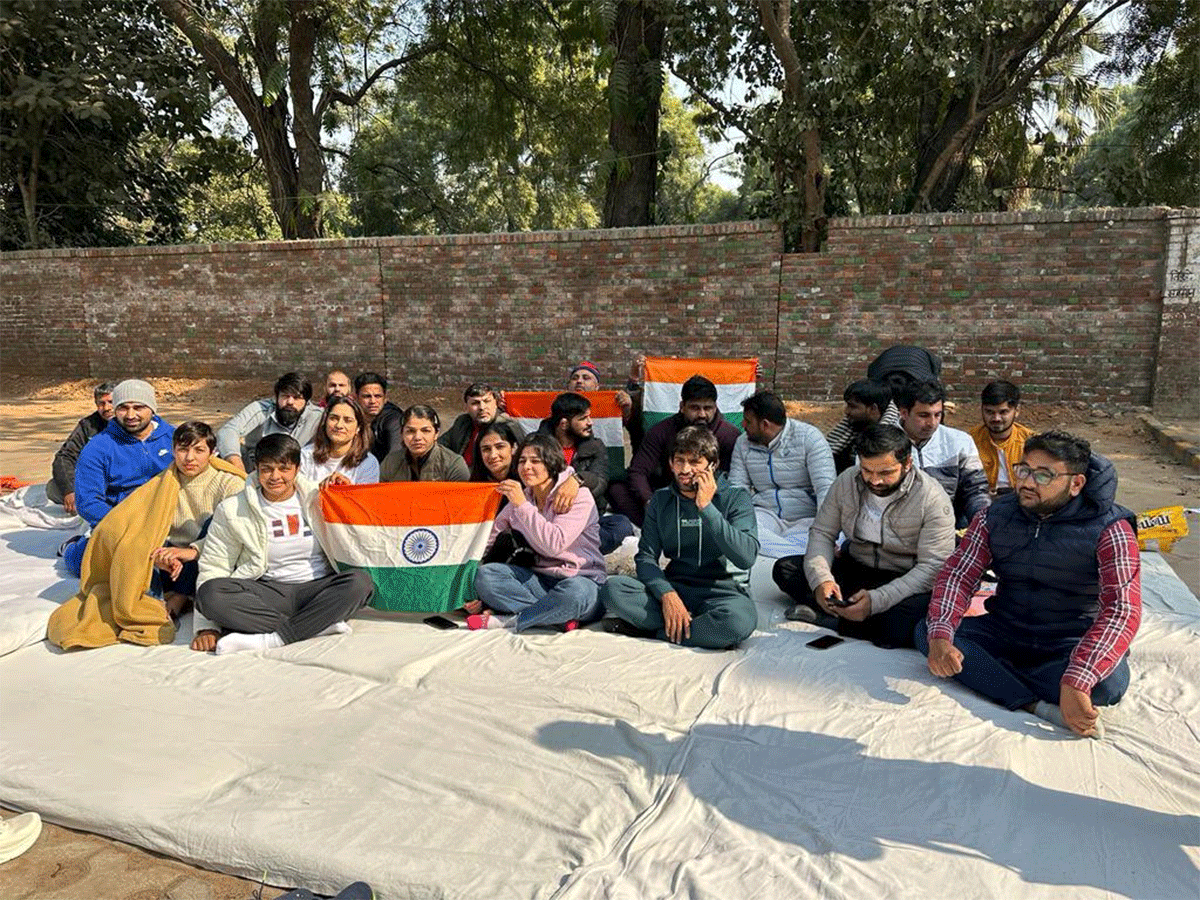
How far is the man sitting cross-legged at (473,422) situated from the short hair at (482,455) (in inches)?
1.7

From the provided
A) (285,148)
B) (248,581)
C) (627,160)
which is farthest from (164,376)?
(248,581)

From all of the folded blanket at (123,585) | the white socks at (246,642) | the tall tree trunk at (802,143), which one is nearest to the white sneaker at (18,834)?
the white socks at (246,642)

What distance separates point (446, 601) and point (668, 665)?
1.22 m

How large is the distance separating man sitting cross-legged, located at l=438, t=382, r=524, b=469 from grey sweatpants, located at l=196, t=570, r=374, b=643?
128 cm

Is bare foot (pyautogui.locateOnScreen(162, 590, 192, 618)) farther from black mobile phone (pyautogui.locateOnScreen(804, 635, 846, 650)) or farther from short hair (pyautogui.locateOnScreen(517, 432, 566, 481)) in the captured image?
black mobile phone (pyautogui.locateOnScreen(804, 635, 846, 650))

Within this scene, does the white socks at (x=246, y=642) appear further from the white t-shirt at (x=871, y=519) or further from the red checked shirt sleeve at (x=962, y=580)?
the red checked shirt sleeve at (x=962, y=580)

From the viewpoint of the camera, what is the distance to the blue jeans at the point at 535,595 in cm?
379

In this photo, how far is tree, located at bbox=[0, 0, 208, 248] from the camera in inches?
500

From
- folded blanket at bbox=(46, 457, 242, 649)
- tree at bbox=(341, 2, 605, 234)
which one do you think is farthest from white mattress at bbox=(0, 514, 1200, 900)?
tree at bbox=(341, 2, 605, 234)

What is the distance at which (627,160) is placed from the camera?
1137 cm

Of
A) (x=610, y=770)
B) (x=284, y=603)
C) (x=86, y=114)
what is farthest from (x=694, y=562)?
(x=86, y=114)

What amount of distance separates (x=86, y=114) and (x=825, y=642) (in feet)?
44.2

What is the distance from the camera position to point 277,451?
379cm

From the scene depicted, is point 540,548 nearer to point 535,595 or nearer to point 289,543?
point 535,595
